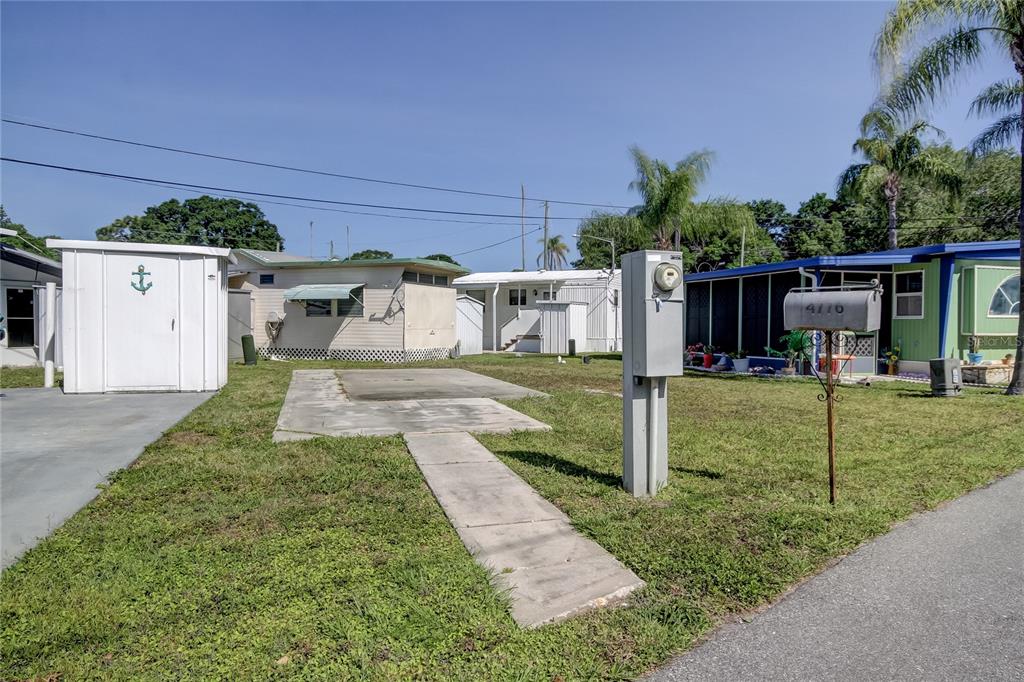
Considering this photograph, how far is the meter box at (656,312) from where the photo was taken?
477 centimetres

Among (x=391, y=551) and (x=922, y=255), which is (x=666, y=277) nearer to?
(x=391, y=551)

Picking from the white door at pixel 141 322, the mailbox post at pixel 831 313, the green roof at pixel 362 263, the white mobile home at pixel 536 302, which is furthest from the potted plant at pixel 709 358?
the mailbox post at pixel 831 313

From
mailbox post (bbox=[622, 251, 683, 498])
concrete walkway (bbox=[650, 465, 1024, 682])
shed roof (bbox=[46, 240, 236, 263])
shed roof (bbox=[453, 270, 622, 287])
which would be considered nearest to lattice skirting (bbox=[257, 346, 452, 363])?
shed roof (bbox=[453, 270, 622, 287])

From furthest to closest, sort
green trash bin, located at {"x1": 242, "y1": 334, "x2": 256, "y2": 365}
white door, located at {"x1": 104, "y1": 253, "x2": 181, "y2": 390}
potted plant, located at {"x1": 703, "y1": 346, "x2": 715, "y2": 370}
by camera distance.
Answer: green trash bin, located at {"x1": 242, "y1": 334, "x2": 256, "y2": 365}, potted plant, located at {"x1": 703, "y1": 346, "x2": 715, "y2": 370}, white door, located at {"x1": 104, "y1": 253, "x2": 181, "y2": 390}

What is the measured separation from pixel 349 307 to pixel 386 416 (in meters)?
12.6

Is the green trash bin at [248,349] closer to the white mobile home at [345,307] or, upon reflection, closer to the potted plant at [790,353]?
the white mobile home at [345,307]

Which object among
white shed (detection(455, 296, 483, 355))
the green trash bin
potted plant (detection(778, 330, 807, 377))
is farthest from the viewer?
white shed (detection(455, 296, 483, 355))

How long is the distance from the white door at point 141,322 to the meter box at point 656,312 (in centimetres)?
906

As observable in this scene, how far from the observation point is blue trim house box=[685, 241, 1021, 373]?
14.2 metres

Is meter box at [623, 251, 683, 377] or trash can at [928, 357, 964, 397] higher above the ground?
meter box at [623, 251, 683, 377]

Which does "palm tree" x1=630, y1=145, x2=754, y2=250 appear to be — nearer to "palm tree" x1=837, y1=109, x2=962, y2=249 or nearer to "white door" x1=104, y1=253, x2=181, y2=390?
"palm tree" x1=837, y1=109, x2=962, y2=249

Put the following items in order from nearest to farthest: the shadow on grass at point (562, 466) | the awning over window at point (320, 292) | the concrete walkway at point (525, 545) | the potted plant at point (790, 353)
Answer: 1. the concrete walkway at point (525, 545)
2. the shadow on grass at point (562, 466)
3. the potted plant at point (790, 353)
4. the awning over window at point (320, 292)

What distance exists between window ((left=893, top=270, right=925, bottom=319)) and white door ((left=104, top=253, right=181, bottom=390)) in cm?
1550

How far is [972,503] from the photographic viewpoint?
4898mm
